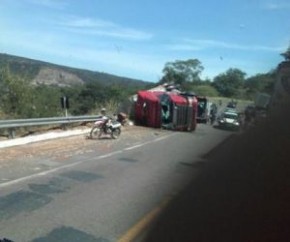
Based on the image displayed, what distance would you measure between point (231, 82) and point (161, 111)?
95.2 feet

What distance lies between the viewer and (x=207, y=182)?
43.2 feet

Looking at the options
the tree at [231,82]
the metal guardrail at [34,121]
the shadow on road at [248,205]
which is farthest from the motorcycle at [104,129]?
the tree at [231,82]

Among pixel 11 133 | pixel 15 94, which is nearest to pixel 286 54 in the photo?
pixel 11 133

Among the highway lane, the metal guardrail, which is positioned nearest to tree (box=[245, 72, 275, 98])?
the highway lane

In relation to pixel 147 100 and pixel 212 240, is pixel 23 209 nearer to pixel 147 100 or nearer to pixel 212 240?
pixel 212 240

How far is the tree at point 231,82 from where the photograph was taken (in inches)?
351

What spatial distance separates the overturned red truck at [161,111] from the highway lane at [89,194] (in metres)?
19.3

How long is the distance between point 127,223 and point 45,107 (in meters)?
32.0

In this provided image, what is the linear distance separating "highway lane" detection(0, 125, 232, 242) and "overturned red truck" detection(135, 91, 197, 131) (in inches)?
759

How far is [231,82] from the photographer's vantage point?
10.0m

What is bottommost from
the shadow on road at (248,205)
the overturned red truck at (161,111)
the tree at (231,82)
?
the overturned red truck at (161,111)

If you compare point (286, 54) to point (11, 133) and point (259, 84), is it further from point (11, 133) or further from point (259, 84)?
point (11, 133)

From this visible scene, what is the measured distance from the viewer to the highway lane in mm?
8227

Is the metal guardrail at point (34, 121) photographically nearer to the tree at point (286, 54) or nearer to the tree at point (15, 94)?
the tree at point (15, 94)
